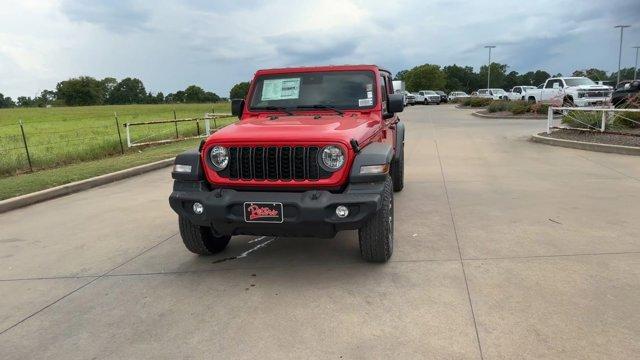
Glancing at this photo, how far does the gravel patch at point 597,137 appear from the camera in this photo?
11461 mm

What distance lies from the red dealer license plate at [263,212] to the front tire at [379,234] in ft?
2.44

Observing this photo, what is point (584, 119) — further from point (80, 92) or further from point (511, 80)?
point (511, 80)

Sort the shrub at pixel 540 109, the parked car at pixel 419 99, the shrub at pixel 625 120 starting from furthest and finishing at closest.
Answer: the parked car at pixel 419 99, the shrub at pixel 540 109, the shrub at pixel 625 120

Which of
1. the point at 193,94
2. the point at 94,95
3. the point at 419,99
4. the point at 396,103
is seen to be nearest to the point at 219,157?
the point at 396,103

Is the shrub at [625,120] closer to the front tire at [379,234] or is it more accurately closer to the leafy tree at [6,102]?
the front tire at [379,234]

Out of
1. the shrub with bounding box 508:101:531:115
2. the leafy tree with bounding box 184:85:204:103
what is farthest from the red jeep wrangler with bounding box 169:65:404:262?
the leafy tree with bounding box 184:85:204:103

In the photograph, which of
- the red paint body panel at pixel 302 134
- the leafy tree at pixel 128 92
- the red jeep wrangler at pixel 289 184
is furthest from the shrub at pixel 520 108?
the leafy tree at pixel 128 92

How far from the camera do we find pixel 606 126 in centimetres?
1323

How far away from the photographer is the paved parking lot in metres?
3.18

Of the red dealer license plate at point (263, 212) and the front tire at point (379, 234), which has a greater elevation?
the red dealer license plate at point (263, 212)

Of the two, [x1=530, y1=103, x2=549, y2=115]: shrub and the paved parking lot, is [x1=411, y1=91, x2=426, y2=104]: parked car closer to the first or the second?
[x1=530, y1=103, x2=549, y2=115]: shrub

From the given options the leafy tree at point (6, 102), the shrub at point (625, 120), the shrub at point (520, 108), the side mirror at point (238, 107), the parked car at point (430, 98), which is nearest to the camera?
the side mirror at point (238, 107)

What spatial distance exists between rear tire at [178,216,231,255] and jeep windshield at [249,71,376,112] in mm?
1564

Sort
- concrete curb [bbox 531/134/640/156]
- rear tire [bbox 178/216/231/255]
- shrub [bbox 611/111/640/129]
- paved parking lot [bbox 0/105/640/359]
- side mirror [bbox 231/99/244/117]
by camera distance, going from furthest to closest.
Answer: shrub [bbox 611/111/640/129] → concrete curb [bbox 531/134/640/156] → side mirror [bbox 231/99/244/117] → rear tire [bbox 178/216/231/255] → paved parking lot [bbox 0/105/640/359]
